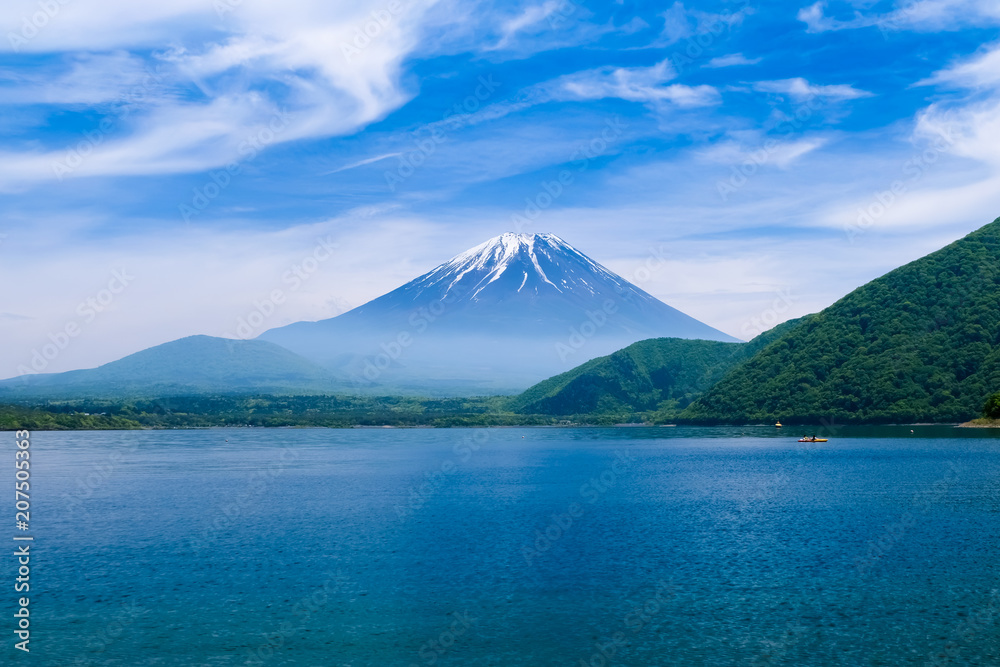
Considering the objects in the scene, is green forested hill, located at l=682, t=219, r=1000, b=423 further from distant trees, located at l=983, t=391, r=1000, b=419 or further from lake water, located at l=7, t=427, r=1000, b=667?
lake water, located at l=7, t=427, r=1000, b=667

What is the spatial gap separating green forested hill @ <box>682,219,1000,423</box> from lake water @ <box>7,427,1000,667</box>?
74.2 metres

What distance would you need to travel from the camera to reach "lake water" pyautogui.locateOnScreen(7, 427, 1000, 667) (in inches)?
1049

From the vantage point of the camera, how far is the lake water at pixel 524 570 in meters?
26.6

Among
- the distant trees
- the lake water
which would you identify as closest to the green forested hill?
the distant trees

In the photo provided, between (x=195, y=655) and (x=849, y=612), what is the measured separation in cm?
2307

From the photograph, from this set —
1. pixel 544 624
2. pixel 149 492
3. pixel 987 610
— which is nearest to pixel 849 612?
pixel 987 610

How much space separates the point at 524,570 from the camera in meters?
37.2

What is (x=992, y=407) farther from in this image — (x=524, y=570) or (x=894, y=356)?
(x=524, y=570)

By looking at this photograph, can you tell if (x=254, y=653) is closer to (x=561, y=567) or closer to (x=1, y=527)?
(x=561, y=567)

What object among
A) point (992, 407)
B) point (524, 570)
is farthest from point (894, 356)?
point (524, 570)

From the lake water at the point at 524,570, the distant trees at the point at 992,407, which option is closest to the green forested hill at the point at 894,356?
the distant trees at the point at 992,407

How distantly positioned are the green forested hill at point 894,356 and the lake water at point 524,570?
74212mm

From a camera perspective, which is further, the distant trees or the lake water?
the distant trees

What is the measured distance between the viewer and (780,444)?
403ft
